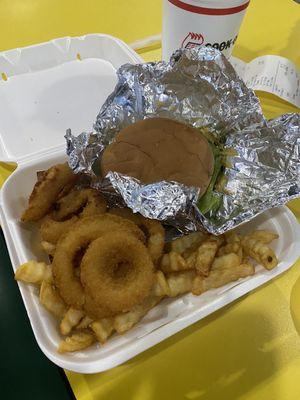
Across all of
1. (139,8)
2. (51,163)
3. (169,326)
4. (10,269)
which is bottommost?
(10,269)

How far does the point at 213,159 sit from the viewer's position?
0.83m

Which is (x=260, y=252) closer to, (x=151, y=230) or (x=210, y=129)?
(x=151, y=230)

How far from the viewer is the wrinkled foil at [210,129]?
726 millimetres

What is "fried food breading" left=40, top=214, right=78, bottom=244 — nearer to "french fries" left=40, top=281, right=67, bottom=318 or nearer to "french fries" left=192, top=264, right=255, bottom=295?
"french fries" left=40, top=281, right=67, bottom=318

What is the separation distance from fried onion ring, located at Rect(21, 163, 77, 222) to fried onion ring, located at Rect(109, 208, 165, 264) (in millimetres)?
120

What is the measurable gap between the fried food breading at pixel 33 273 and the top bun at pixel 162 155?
0.24 m

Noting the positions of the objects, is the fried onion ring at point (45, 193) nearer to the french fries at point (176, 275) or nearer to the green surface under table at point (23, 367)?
the french fries at point (176, 275)

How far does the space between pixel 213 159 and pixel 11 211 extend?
44 centimetres

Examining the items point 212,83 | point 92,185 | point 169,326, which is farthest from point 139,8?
point 169,326

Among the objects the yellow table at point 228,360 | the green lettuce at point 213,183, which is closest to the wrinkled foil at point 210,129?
the green lettuce at point 213,183

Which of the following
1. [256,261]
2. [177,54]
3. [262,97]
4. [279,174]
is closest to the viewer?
[256,261]

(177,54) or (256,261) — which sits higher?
(177,54)

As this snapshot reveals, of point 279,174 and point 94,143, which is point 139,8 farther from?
point 279,174

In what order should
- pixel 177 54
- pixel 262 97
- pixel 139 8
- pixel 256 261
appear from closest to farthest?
pixel 256 261
pixel 177 54
pixel 262 97
pixel 139 8
